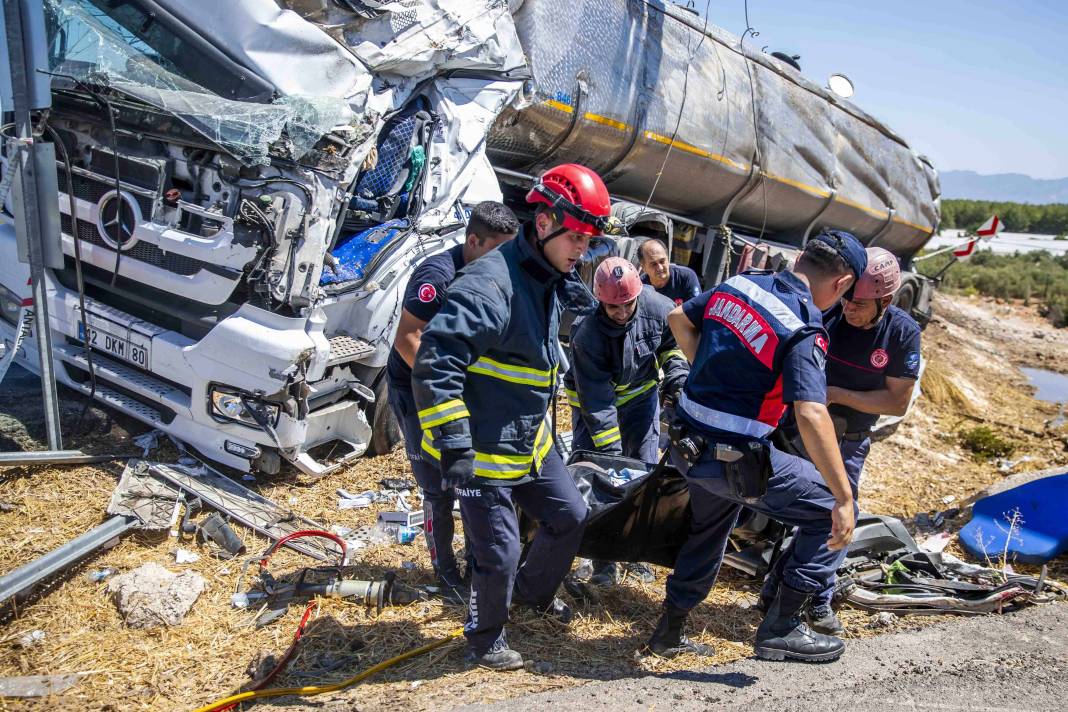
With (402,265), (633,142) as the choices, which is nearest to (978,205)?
(633,142)

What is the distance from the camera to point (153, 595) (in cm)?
317

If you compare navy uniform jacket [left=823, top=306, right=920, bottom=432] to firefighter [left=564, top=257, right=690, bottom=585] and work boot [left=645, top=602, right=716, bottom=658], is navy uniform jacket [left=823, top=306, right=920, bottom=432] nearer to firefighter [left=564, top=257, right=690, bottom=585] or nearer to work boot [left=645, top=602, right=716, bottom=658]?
firefighter [left=564, top=257, right=690, bottom=585]

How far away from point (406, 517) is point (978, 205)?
46.9 m

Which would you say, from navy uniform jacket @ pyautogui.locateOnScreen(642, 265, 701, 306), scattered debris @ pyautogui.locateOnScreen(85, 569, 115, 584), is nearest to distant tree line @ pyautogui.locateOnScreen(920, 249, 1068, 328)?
navy uniform jacket @ pyautogui.locateOnScreen(642, 265, 701, 306)

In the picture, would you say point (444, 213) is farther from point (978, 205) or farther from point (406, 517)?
point (978, 205)

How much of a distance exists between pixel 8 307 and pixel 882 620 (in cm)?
476

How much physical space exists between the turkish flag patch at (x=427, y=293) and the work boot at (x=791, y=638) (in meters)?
1.81

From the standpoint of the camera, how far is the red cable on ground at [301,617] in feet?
9.27

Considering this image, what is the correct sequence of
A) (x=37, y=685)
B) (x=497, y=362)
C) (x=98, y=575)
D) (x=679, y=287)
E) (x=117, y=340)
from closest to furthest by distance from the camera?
(x=37, y=685), (x=497, y=362), (x=98, y=575), (x=117, y=340), (x=679, y=287)

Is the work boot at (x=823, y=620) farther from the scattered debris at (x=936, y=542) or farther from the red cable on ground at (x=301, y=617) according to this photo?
the red cable on ground at (x=301, y=617)

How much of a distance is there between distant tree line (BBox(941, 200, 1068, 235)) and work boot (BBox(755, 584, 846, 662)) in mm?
43188

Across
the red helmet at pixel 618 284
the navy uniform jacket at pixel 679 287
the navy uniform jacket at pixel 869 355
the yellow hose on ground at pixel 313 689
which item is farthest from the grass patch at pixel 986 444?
the yellow hose on ground at pixel 313 689

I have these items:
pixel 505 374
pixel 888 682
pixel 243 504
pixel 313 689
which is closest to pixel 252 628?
pixel 313 689

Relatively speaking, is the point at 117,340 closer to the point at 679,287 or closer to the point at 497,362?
the point at 497,362
